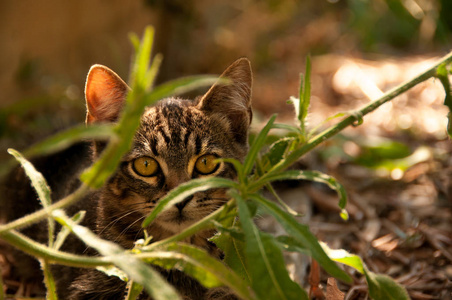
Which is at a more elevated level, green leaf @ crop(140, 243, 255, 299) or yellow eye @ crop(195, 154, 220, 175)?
green leaf @ crop(140, 243, 255, 299)

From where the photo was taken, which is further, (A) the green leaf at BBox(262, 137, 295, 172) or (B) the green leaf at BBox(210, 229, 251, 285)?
(A) the green leaf at BBox(262, 137, 295, 172)

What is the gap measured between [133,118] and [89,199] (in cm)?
149

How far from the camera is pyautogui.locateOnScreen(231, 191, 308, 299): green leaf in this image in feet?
3.73

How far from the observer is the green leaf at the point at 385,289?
53.7 inches

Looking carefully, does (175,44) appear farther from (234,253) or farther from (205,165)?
(234,253)

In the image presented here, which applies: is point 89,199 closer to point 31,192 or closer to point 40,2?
point 31,192

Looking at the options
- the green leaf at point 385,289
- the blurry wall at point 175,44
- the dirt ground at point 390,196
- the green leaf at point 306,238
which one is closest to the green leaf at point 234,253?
the green leaf at point 306,238

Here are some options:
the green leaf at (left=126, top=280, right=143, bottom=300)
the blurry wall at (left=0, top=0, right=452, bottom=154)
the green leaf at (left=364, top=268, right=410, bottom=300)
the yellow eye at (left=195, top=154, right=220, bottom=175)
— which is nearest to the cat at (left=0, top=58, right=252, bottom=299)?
the yellow eye at (left=195, top=154, right=220, bottom=175)

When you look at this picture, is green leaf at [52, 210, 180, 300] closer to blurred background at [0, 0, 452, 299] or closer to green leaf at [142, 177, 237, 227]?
green leaf at [142, 177, 237, 227]

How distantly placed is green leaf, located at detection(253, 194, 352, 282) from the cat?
69cm

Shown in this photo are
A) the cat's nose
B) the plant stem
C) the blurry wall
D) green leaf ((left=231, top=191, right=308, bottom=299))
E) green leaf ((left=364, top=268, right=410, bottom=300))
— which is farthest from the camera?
the blurry wall

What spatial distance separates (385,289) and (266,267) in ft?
1.42

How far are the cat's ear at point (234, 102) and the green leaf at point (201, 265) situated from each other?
43.1 inches

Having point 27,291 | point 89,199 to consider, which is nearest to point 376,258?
point 89,199
